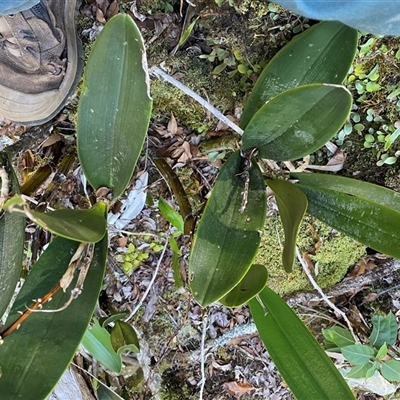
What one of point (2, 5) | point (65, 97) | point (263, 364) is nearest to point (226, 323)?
point (263, 364)

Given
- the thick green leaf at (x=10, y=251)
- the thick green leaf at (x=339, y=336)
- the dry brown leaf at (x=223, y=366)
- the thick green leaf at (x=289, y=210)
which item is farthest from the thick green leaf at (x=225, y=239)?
the dry brown leaf at (x=223, y=366)

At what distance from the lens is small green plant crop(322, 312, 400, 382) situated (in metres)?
1.01

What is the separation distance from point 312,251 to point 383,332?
0.27m

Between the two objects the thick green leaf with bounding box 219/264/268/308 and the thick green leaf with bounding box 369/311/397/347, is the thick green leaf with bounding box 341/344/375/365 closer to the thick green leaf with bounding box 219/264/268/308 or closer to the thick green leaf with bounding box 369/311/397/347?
the thick green leaf with bounding box 369/311/397/347

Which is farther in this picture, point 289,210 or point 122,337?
point 122,337

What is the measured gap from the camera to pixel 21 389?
0.57 meters

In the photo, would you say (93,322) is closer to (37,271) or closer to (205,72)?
(37,271)

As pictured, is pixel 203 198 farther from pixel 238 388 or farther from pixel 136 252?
pixel 238 388

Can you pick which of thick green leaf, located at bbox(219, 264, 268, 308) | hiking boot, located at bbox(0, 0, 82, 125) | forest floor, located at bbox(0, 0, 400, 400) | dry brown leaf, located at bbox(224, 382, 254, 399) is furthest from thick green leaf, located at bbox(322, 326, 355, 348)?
Answer: hiking boot, located at bbox(0, 0, 82, 125)

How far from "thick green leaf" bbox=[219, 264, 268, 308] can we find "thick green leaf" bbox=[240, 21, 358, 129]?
0.28 meters

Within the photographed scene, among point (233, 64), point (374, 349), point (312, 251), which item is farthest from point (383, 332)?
point (233, 64)

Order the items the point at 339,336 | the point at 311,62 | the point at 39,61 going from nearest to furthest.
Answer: the point at 311,62
the point at 39,61
the point at 339,336

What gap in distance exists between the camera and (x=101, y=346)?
38.9 inches

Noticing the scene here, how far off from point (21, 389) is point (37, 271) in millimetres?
170
